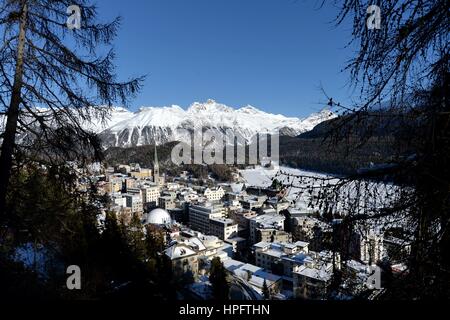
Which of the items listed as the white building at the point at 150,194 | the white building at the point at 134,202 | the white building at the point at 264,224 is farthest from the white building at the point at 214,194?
the white building at the point at 264,224

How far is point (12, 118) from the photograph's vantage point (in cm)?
381

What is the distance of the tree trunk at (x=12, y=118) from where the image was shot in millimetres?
3729

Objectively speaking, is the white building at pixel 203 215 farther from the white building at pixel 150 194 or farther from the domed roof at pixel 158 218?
the white building at pixel 150 194

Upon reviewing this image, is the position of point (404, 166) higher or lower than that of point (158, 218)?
higher

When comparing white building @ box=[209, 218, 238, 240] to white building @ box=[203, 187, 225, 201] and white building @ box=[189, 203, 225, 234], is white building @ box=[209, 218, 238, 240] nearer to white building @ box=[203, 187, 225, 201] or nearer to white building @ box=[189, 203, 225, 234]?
white building @ box=[189, 203, 225, 234]

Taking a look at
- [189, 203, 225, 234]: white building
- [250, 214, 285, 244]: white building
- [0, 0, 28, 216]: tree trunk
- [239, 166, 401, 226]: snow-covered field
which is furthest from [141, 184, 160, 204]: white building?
[239, 166, 401, 226]: snow-covered field

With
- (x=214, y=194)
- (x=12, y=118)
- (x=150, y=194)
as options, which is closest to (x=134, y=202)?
(x=150, y=194)

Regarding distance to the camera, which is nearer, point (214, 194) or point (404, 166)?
point (404, 166)

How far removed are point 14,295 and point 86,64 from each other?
10.4ft

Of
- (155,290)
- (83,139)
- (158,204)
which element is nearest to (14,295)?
(83,139)

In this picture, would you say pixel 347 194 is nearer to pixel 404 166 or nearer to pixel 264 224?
pixel 404 166

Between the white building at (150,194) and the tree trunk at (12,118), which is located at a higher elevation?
the tree trunk at (12,118)
